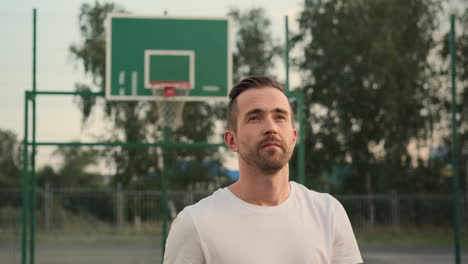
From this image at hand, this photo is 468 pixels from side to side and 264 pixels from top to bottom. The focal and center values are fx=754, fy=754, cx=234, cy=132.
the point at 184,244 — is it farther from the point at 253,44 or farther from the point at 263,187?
the point at 253,44

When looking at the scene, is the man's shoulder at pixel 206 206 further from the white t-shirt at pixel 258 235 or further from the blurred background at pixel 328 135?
the blurred background at pixel 328 135

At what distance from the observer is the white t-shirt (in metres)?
1.87

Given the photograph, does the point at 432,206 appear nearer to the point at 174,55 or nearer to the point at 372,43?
the point at 372,43

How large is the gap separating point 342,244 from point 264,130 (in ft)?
1.22

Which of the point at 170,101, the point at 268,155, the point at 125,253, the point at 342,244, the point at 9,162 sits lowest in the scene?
the point at 125,253

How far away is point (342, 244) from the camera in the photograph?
1.96 metres

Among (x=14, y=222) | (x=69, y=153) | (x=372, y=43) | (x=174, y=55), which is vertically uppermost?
(x=372, y=43)

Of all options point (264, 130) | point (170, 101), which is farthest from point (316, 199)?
point (170, 101)

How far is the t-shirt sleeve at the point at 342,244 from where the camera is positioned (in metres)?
1.94

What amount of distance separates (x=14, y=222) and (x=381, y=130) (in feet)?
36.9

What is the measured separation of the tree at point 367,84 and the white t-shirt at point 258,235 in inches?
817

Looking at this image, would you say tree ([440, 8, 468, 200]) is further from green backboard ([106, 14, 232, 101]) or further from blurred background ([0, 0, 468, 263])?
green backboard ([106, 14, 232, 101])

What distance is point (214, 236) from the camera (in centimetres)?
189

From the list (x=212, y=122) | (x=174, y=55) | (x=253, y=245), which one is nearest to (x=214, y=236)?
(x=253, y=245)
